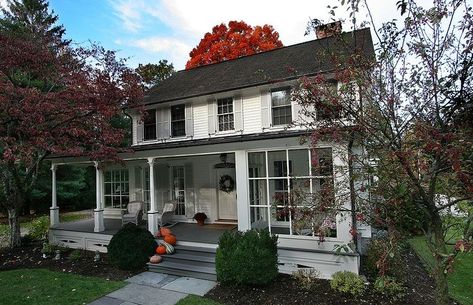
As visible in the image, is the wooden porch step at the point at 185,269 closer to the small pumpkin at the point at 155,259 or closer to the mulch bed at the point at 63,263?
the small pumpkin at the point at 155,259

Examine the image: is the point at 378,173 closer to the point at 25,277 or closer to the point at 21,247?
the point at 25,277

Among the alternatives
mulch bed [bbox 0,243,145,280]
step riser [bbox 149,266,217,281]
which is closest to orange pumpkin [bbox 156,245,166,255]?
step riser [bbox 149,266,217,281]

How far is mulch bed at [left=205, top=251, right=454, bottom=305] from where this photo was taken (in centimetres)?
626

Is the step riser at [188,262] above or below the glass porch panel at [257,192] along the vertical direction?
below

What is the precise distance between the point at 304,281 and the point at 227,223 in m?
5.65

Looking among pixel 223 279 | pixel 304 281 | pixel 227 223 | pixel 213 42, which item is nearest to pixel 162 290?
pixel 223 279

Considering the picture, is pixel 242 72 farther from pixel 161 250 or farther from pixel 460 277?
pixel 460 277

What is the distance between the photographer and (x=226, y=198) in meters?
12.8

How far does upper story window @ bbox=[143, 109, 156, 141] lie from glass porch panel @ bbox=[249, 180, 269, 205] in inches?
200

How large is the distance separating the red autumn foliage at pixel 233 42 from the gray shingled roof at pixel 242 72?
9.76 metres

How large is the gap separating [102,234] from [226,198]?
15.5 feet

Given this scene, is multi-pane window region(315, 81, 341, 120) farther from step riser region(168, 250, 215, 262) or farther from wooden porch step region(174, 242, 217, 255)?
wooden porch step region(174, 242, 217, 255)

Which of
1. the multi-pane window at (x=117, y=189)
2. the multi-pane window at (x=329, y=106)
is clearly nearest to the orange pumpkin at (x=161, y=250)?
the multi-pane window at (x=117, y=189)

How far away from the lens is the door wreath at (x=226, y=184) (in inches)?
494
